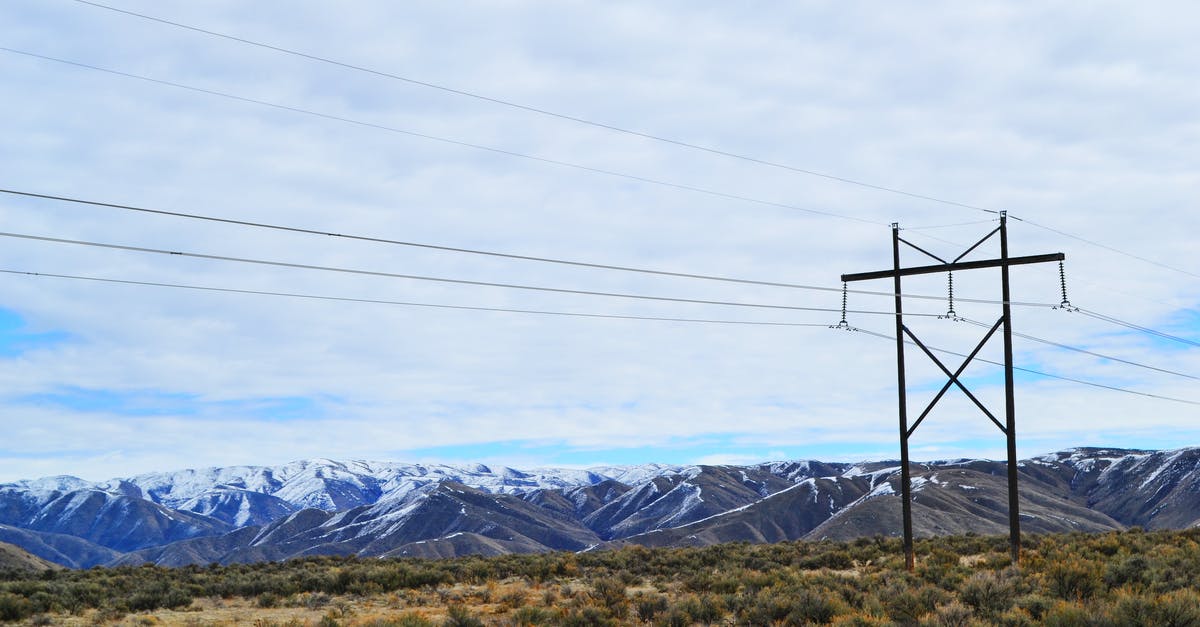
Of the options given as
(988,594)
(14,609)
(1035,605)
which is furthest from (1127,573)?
(14,609)

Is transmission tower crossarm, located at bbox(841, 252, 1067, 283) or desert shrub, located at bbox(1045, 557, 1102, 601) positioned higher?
transmission tower crossarm, located at bbox(841, 252, 1067, 283)

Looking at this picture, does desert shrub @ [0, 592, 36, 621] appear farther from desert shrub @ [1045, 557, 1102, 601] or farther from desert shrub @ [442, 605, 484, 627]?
desert shrub @ [1045, 557, 1102, 601]

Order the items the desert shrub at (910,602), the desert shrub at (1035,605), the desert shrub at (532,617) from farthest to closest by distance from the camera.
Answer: the desert shrub at (532,617)
the desert shrub at (910,602)
the desert shrub at (1035,605)

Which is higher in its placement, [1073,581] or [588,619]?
[1073,581]

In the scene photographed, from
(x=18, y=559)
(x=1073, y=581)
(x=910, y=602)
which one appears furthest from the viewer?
(x=18, y=559)

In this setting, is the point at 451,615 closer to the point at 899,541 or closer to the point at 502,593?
the point at 502,593

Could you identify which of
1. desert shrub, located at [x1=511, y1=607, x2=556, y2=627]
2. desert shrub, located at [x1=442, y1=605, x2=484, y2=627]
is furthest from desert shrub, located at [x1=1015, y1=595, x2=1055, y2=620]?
desert shrub, located at [x1=442, y1=605, x2=484, y2=627]

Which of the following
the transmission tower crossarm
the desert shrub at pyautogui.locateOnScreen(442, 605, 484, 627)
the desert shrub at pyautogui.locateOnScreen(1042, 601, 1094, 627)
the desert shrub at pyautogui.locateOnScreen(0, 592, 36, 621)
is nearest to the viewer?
the desert shrub at pyautogui.locateOnScreen(1042, 601, 1094, 627)

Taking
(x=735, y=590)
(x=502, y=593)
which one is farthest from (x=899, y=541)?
(x=502, y=593)

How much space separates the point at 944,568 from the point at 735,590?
281 inches

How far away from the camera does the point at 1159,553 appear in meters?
27.0

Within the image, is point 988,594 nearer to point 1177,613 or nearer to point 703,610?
point 1177,613

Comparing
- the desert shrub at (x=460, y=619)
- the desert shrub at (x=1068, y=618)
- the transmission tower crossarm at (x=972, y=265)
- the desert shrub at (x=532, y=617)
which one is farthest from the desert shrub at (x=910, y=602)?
the transmission tower crossarm at (x=972, y=265)

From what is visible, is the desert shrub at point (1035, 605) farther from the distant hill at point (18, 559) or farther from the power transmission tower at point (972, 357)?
the distant hill at point (18, 559)
